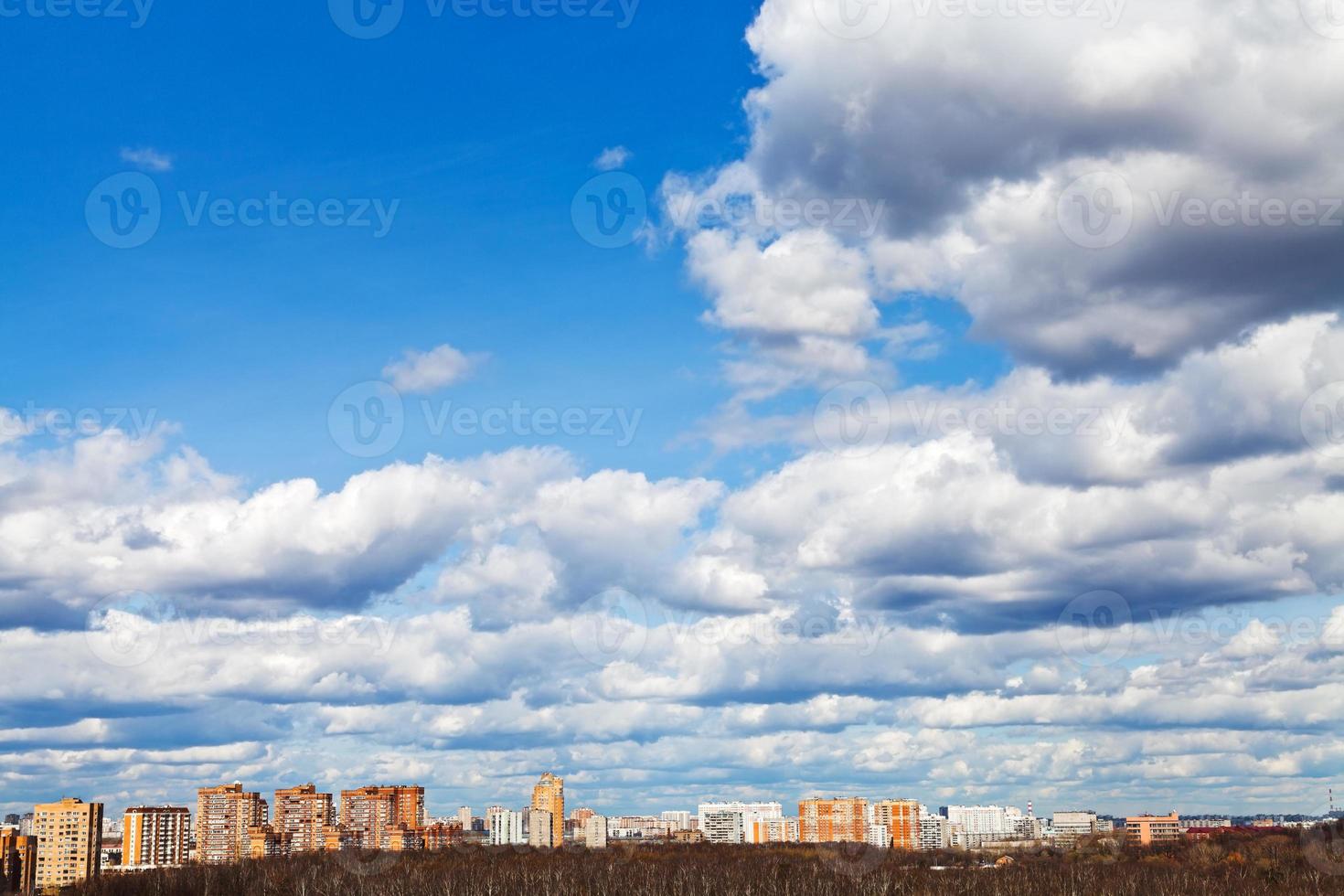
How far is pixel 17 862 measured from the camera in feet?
600

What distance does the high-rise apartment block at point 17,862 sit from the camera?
174 m

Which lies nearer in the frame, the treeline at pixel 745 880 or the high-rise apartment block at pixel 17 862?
the treeline at pixel 745 880

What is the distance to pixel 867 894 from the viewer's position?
139625 mm

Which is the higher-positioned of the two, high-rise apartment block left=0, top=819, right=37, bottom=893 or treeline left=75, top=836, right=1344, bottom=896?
high-rise apartment block left=0, top=819, right=37, bottom=893

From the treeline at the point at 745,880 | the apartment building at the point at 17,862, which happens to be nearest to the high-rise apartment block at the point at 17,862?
the apartment building at the point at 17,862

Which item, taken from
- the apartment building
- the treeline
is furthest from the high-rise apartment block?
the treeline

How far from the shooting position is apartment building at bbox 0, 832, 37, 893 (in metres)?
174

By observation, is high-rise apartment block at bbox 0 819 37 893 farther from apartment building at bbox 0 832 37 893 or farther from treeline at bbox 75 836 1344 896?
treeline at bbox 75 836 1344 896

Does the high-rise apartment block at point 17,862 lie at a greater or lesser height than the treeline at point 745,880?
greater

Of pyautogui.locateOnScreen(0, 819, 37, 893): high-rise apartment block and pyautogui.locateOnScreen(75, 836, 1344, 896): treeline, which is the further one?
pyautogui.locateOnScreen(0, 819, 37, 893): high-rise apartment block

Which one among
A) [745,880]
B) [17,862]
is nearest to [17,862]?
[17,862]

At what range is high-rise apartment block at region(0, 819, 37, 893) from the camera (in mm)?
173750

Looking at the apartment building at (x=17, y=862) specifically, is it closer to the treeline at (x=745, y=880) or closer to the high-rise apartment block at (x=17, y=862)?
the high-rise apartment block at (x=17, y=862)

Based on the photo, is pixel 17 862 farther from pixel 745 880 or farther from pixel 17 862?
pixel 745 880
